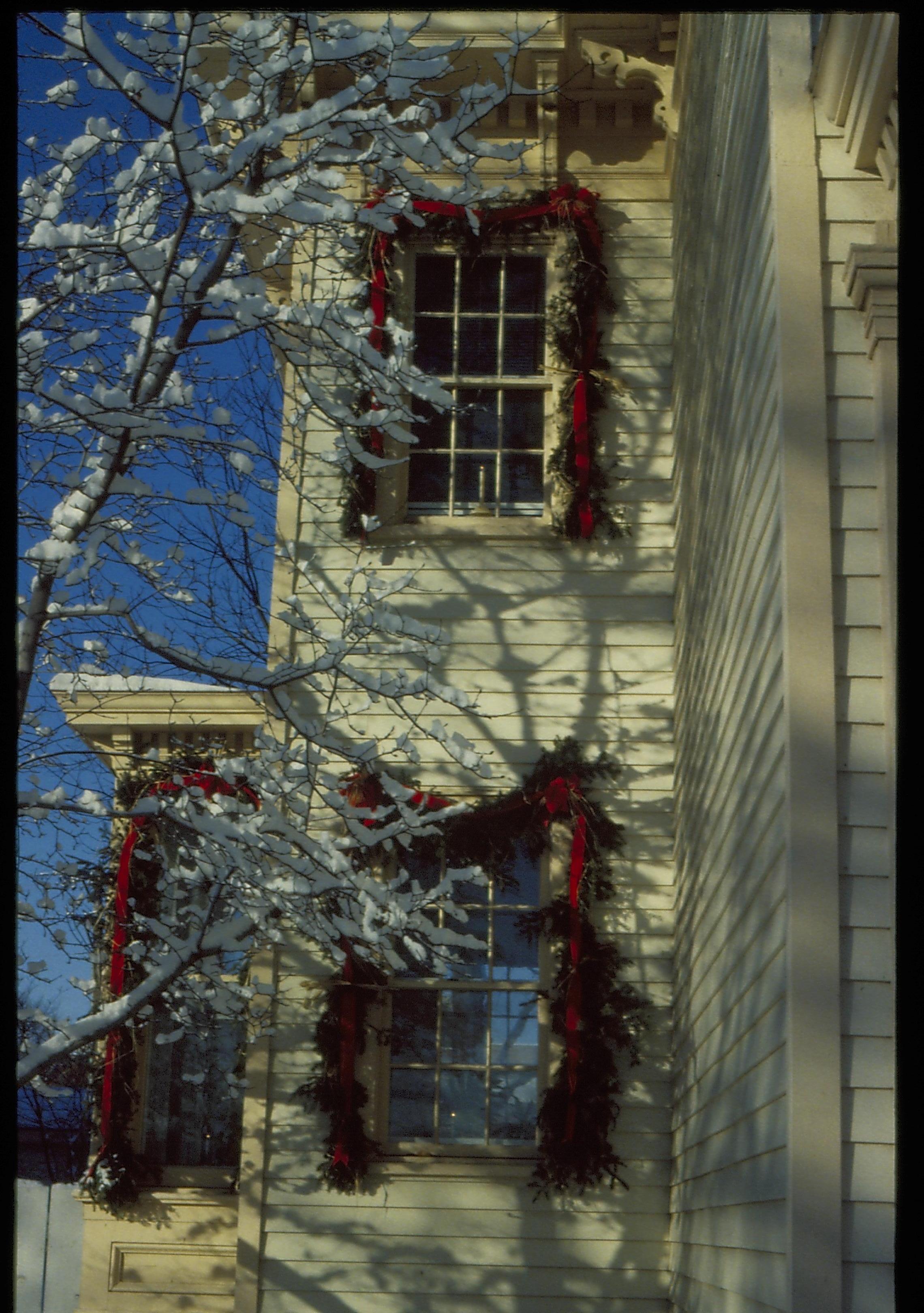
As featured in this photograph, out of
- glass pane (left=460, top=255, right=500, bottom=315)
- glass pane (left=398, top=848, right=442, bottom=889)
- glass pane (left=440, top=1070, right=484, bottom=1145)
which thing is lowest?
glass pane (left=440, top=1070, right=484, bottom=1145)

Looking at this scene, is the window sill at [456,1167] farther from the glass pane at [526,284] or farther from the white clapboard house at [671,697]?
the glass pane at [526,284]

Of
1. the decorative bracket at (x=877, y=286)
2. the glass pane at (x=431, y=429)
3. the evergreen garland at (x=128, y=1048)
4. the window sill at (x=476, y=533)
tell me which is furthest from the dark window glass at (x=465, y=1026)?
the decorative bracket at (x=877, y=286)

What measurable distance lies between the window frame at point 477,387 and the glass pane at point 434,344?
0.07 meters

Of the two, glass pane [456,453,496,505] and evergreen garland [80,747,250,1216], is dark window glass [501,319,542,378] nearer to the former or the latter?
glass pane [456,453,496,505]

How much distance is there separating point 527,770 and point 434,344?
8.44 ft

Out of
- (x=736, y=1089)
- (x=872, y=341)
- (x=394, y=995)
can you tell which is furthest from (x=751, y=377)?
(x=394, y=995)

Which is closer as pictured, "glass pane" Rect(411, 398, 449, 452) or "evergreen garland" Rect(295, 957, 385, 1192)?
"evergreen garland" Rect(295, 957, 385, 1192)

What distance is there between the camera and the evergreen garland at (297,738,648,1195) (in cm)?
673

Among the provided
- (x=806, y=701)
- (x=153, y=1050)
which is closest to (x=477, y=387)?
(x=153, y=1050)

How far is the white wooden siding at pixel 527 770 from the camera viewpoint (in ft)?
21.9

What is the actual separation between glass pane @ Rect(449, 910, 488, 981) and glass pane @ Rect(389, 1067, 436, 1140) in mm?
512

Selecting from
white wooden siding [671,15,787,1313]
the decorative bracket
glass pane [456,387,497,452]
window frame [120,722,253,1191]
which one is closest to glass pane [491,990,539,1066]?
white wooden siding [671,15,787,1313]

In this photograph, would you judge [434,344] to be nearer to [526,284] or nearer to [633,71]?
[526,284]

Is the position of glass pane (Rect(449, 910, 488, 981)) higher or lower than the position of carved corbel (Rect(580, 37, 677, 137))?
lower
